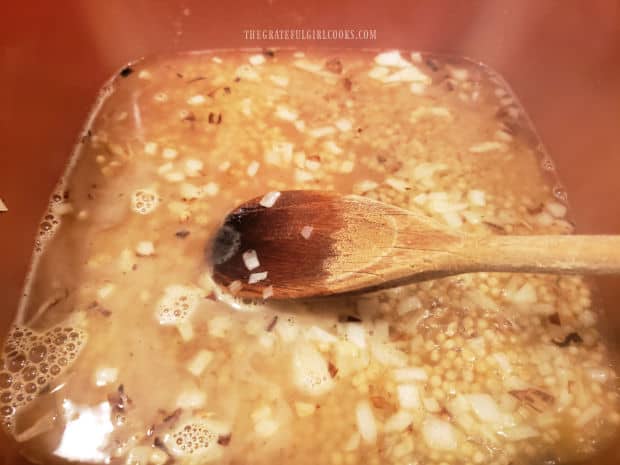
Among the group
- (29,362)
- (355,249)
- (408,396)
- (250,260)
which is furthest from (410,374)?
(29,362)

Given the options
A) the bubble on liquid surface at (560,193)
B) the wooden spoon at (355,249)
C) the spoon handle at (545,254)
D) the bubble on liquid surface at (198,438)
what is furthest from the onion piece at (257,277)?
the bubble on liquid surface at (560,193)

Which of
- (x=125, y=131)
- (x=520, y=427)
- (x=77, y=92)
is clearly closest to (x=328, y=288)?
(x=520, y=427)

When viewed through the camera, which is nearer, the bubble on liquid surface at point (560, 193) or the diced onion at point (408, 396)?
the diced onion at point (408, 396)

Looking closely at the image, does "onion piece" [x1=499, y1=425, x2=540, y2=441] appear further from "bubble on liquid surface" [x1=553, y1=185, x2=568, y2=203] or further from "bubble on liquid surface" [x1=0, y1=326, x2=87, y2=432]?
"bubble on liquid surface" [x1=0, y1=326, x2=87, y2=432]

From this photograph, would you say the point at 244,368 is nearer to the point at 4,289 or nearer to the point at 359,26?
the point at 4,289

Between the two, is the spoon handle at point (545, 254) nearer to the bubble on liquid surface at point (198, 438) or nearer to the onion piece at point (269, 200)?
the onion piece at point (269, 200)

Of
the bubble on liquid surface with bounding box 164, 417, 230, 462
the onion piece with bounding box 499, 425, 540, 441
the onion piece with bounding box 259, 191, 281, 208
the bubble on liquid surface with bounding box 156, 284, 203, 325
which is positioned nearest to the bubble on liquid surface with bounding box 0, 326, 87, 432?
the bubble on liquid surface with bounding box 156, 284, 203, 325
